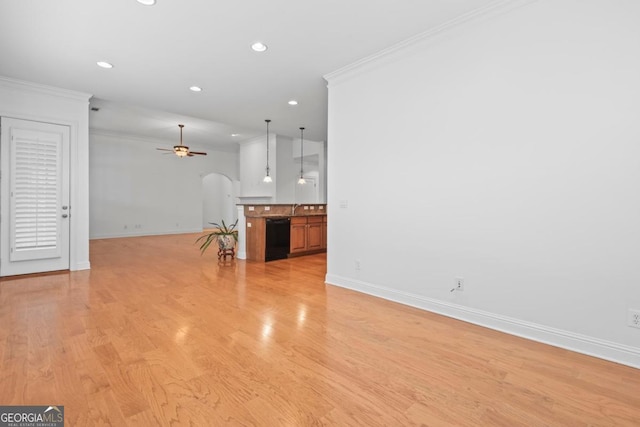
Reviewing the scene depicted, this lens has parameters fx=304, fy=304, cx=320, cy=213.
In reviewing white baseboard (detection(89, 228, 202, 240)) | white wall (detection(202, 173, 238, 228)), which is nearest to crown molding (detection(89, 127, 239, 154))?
white wall (detection(202, 173, 238, 228))

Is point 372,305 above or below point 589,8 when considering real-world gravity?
below

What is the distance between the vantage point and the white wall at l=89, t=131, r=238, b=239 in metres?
8.77

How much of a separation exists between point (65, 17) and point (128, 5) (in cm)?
74

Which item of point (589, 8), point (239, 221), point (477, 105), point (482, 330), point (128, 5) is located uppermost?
point (128, 5)

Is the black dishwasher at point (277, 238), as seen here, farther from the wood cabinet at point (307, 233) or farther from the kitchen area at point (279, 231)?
the wood cabinet at point (307, 233)

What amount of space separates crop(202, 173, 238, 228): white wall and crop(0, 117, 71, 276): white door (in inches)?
306

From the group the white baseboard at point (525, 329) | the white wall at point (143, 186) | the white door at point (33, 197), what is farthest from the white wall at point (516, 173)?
the white wall at point (143, 186)

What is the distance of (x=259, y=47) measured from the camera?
3.47m

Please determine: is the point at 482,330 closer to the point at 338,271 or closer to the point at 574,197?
the point at 574,197

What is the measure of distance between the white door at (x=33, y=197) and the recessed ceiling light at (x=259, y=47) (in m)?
3.59

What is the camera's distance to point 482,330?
2715mm

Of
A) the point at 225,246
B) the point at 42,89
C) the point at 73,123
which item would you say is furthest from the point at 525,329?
the point at 42,89

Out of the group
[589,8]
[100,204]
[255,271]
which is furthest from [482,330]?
[100,204]

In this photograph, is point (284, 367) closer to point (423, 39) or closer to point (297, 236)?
point (423, 39)
